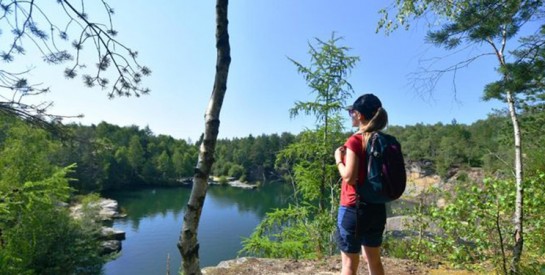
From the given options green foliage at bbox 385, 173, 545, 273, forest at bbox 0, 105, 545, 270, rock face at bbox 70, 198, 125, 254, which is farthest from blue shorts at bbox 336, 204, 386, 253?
rock face at bbox 70, 198, 125, 254

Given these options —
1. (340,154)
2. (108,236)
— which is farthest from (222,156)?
Answer: (340,154)

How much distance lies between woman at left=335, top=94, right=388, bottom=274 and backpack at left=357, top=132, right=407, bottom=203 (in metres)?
0.04

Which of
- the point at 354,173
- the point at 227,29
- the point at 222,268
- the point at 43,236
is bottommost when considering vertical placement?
the point at 43,236

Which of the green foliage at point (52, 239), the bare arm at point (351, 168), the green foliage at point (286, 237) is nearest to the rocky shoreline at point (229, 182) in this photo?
the green foliage at point (52, 239)

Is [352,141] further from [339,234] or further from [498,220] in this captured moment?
[498,220]

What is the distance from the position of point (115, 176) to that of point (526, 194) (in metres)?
51.4

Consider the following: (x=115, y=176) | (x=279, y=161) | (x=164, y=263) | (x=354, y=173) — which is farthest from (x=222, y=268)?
(x=115, y=176)

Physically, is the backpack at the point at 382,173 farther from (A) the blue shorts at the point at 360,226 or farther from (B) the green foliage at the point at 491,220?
(B) the green foliage at the point at 491,220

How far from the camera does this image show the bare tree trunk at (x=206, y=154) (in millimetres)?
1657

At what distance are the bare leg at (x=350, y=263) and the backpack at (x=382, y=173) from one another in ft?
1.09

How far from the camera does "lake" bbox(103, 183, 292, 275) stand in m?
16.7

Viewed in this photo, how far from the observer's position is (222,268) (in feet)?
14.6

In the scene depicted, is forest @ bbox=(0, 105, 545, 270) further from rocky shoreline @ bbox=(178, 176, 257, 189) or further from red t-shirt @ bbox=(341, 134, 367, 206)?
red t-shirt @ bbox=(341, 134, 367, 206)

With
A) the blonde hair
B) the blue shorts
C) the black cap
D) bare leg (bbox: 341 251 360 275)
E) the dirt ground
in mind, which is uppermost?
the black cap
